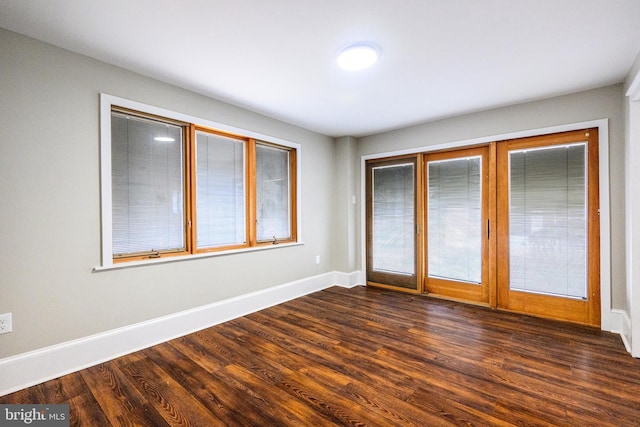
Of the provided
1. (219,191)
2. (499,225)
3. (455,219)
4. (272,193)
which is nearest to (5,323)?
(219,191)

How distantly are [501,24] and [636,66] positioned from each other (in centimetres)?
141

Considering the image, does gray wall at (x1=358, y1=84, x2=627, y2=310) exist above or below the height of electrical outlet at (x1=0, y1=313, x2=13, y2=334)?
above

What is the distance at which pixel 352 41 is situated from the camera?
2217 millimetres

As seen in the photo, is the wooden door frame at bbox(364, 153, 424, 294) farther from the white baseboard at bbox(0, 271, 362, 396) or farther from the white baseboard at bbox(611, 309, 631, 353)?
the white baseboard at bbox(611, 309, 631, 353)

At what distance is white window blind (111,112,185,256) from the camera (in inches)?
105

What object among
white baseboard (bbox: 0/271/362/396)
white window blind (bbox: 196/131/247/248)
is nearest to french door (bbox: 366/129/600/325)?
white baseboard (bbox: 0/271/362/396)

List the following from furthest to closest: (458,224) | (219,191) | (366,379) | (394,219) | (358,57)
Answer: (394,219) → (458,224) → (219,191) → (358,57) → (366,379)

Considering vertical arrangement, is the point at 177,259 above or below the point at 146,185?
below

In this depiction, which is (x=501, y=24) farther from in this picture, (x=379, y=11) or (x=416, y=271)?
(x=416, y=271)

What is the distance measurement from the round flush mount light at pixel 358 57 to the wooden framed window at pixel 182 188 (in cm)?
172

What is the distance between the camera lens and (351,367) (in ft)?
7.68

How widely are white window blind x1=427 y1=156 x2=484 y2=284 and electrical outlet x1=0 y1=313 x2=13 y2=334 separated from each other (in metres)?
4.48

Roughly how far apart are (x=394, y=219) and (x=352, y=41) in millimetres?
3009

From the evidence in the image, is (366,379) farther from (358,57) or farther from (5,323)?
(5,323)
